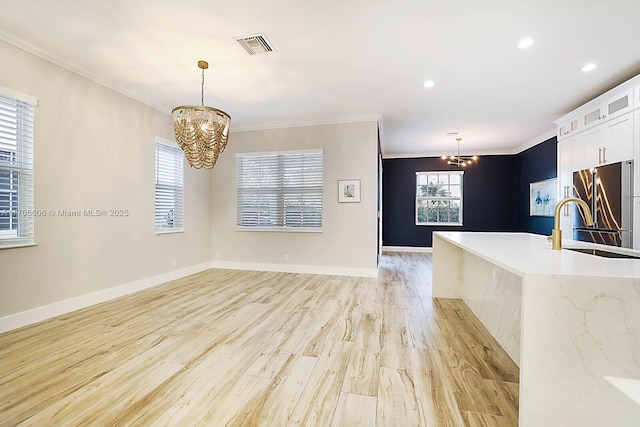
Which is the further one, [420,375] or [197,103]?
[197,103]

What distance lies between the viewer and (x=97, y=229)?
3.62 metres

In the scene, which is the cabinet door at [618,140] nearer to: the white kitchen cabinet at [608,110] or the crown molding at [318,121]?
the white kitchen cabinet at [608,110]

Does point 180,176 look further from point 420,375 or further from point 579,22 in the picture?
point 579,22

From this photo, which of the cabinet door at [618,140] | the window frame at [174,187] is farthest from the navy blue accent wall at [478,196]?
the window frame at [174,187]

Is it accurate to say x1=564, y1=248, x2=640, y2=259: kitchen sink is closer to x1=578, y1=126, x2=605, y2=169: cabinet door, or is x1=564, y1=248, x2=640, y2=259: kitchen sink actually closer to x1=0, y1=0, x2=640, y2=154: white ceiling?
x1=0, y1=0, x2=640, y2=154: white ceiling

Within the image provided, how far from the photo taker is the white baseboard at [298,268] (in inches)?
203

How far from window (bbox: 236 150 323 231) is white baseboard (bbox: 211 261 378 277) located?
2.28ft

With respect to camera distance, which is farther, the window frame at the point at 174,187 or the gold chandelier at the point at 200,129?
the window frame at the point at 174,187

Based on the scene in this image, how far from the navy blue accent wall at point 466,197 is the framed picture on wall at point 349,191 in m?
3.78

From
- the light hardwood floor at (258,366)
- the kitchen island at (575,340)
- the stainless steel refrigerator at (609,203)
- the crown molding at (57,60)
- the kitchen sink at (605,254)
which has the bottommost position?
the light hardwood floor at (258,366)

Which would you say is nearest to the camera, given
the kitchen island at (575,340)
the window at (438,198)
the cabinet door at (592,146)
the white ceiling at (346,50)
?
the kitchen island at (575,340)

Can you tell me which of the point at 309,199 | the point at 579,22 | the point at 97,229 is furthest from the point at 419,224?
the point at 97,229

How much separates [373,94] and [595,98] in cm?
312

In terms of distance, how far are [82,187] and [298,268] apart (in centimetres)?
336
